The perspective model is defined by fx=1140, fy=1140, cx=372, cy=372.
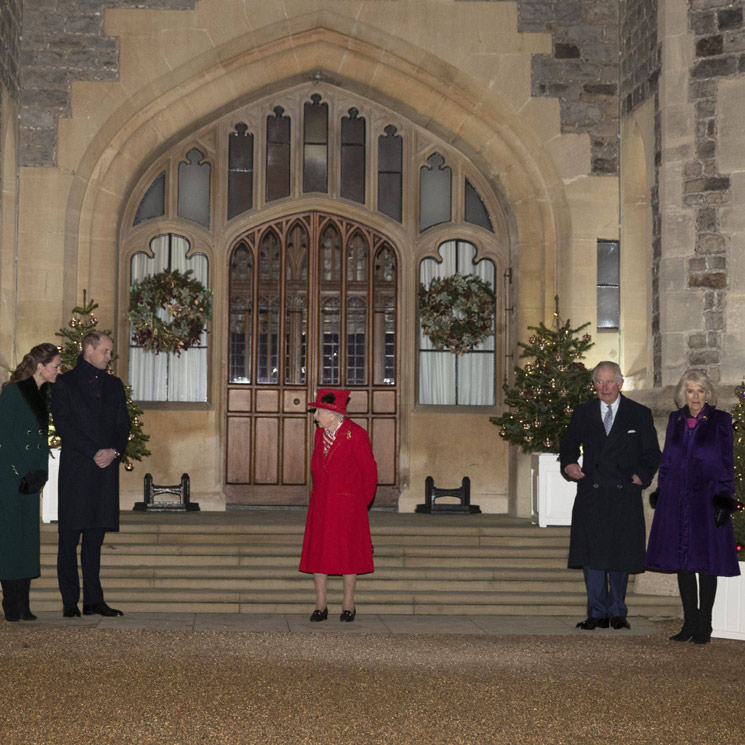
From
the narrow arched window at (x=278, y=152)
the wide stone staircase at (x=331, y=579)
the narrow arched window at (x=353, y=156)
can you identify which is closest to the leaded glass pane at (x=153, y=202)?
the narrow arched window at (x=278, y=152)

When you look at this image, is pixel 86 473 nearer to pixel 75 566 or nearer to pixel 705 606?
pixel 75 566

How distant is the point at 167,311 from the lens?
10703mm

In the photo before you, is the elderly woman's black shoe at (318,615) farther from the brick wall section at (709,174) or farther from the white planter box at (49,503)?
the brick wall section at (709,174)

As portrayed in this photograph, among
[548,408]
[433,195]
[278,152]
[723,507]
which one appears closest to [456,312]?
[433,195]

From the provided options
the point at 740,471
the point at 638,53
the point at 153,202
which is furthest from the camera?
the point at 153,202

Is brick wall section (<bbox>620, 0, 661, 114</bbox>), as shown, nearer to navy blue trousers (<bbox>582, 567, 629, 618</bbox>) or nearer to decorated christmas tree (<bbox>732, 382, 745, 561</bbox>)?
decorated christmas tree (<bbox>732, 382, 745, 561</bbox>)

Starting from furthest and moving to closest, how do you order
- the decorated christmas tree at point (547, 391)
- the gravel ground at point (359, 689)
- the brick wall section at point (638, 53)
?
the decorated christmas tree at point (547, 391), the brick wall section at point (638, 53), the gravel ground at point (359, 689)

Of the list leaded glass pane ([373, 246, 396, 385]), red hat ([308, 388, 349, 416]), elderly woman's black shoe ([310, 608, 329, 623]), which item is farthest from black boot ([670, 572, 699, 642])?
leaded glass pane ([373, 246, 396, 385])

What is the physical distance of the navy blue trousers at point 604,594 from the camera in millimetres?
6877

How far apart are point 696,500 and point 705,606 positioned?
1.94ft

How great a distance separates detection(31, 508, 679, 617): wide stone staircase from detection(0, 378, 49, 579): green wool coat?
2.78 ft

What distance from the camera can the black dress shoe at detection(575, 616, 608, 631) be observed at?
6.87 metres

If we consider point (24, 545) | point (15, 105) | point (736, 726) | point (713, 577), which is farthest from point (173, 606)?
point (15, 105)

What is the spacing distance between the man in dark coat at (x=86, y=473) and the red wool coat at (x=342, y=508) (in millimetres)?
1212
